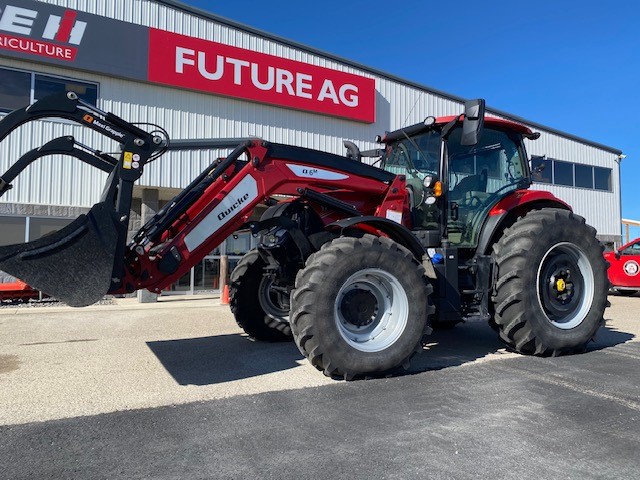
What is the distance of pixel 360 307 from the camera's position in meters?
4.74

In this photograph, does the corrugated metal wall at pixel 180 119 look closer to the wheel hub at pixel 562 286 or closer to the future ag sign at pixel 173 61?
the future ag sign at pixel 173 61

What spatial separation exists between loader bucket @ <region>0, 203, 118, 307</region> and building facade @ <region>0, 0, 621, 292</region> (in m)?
8.50

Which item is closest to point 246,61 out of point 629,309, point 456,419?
point 629,309

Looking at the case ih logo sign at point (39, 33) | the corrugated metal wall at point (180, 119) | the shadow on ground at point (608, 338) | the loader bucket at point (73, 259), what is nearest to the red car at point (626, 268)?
the shadow on ground at point (608, 338)

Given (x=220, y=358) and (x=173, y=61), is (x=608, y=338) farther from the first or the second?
(x=173, y=61)

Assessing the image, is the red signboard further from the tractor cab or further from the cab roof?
the tractor cab

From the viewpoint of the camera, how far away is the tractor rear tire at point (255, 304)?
631 centimetres

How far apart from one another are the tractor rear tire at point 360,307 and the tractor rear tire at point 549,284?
3.61 feet

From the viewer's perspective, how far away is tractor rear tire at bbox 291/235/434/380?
4.25 meters

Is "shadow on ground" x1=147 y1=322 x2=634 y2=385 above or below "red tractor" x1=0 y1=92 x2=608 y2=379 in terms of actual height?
below

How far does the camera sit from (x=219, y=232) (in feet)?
15.5

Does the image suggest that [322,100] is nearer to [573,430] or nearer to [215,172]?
[215,172]

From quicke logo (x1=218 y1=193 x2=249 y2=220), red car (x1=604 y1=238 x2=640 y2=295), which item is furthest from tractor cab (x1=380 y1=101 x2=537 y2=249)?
red car (x1=604 y1=238 x2=640 y2=295)

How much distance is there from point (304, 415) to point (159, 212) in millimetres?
2462
